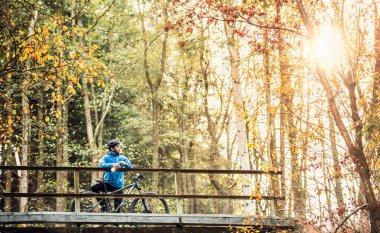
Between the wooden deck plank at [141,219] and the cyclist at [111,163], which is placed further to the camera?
the cyclist at [111,163]

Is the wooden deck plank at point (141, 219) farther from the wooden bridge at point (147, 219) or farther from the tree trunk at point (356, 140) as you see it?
the tree trunk at point (356, 140)

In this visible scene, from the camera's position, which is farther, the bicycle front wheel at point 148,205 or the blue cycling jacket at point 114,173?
the bicycle front wheel at point 148,205

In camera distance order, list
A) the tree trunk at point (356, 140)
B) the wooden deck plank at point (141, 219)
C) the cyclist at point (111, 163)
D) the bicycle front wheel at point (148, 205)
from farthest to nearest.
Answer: the bicycle front wheel at point (148, 205) < the cyclist at point (111, 163) < the wooden deck plank at point (141, 219) < the tree trunk at point (356, 140)

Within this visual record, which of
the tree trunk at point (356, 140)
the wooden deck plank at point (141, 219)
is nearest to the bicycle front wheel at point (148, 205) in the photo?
the wooden deck plank at point (141, 219)

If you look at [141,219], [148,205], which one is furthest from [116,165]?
[148,205]

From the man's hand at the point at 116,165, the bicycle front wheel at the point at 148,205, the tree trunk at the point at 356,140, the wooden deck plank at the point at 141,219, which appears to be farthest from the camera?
the bicycle front wheel at the point at 148,205

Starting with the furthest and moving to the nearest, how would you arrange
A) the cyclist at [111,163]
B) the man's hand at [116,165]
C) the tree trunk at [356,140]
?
the cyclist at [111,163]
the man's hand at [116,165]
the tree trunk at [356,140]

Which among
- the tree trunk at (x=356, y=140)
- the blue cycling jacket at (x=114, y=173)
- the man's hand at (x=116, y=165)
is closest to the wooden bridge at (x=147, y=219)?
the man's hand at (x=116, y=165)

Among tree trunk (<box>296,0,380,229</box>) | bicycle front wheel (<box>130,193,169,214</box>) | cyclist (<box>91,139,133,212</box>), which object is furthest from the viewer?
bicycle front wheel (<box>130,193,169,214</box>)

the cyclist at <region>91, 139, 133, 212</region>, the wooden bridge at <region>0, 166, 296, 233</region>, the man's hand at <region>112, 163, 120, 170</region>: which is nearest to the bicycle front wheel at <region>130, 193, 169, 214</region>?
the cyclist at <region>91, 139, 133, 212</region>

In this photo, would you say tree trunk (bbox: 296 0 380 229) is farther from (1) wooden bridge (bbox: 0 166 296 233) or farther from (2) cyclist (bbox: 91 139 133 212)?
(2) cyclist (bbox: 91 139 133 212)

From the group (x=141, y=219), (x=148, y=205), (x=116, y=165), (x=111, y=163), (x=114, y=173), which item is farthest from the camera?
(x=148, y=205)

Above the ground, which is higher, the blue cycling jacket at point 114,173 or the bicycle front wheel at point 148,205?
the blue cycling jacket at point 114,173

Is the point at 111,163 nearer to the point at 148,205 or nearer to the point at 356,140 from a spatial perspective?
the point at 148,205
